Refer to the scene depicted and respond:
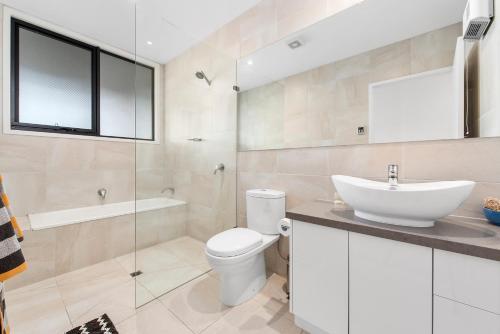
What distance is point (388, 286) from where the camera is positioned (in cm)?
82

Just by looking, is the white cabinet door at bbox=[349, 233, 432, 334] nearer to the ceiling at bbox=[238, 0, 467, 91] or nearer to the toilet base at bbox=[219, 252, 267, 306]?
the toilet base at bbox=[219, 252, 267, 306]

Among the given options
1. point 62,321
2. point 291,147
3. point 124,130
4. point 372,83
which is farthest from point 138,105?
point 372,83

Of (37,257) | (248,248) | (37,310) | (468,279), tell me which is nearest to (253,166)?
(248,248)

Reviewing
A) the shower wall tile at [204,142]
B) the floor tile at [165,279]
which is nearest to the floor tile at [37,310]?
the floor tile at [165,279]

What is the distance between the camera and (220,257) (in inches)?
51.3

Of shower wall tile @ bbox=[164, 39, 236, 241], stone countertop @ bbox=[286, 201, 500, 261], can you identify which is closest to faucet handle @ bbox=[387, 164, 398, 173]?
stone countertop @ bbox=[286, 201, 500, 261]

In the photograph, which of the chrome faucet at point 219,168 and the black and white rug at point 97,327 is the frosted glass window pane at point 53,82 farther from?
the black and white rug at point 97,327

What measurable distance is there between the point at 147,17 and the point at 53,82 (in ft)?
4.84

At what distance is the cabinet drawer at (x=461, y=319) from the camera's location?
2.12 feet

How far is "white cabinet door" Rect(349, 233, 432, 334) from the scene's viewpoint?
2.47 ft

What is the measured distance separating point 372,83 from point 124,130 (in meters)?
2.94

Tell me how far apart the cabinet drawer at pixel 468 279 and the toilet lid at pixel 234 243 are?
96cm

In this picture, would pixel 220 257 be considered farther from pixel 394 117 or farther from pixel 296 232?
pixel 394 117

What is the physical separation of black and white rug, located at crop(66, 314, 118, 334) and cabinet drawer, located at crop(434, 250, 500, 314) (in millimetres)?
1674
